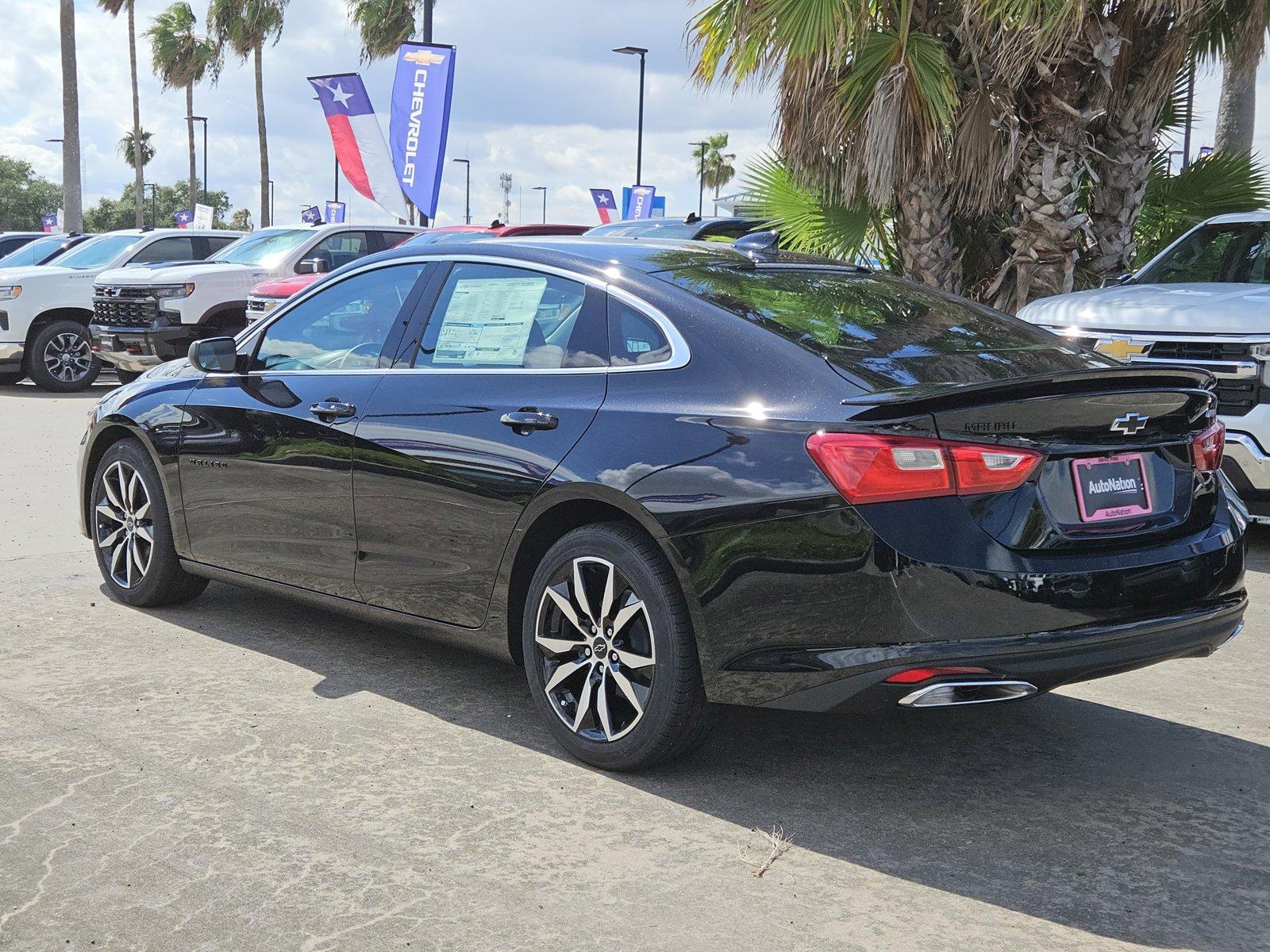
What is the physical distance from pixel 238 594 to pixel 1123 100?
808 centimetres

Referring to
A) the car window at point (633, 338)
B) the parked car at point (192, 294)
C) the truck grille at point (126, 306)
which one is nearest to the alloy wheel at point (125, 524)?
the car window at point (633, 338)

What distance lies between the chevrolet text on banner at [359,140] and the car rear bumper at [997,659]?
19.2 metres

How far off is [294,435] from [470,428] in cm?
95

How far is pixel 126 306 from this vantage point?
594 inches

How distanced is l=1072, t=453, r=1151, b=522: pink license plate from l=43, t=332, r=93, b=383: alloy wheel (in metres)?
15.1

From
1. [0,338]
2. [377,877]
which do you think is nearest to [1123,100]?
[377,877]

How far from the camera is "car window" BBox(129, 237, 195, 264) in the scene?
56.6 feet

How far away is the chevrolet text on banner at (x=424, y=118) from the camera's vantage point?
21688mm

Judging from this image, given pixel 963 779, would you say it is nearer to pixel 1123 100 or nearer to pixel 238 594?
pixel 238 594

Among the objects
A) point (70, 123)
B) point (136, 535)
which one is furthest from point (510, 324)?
point (70, 123)

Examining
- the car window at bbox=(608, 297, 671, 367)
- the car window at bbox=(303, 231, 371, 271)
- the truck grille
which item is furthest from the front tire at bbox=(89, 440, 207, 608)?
the car window at bbox=(303, 231, 371, 271)

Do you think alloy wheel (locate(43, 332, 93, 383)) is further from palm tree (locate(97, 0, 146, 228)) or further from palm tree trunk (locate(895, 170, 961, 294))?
palm tree (locate(97, 0, 146, 228))

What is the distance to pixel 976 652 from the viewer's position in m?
3.43

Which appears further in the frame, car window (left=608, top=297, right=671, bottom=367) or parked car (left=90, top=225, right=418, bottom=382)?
parked car (left=90, top=225, right=418, bottom=382)
